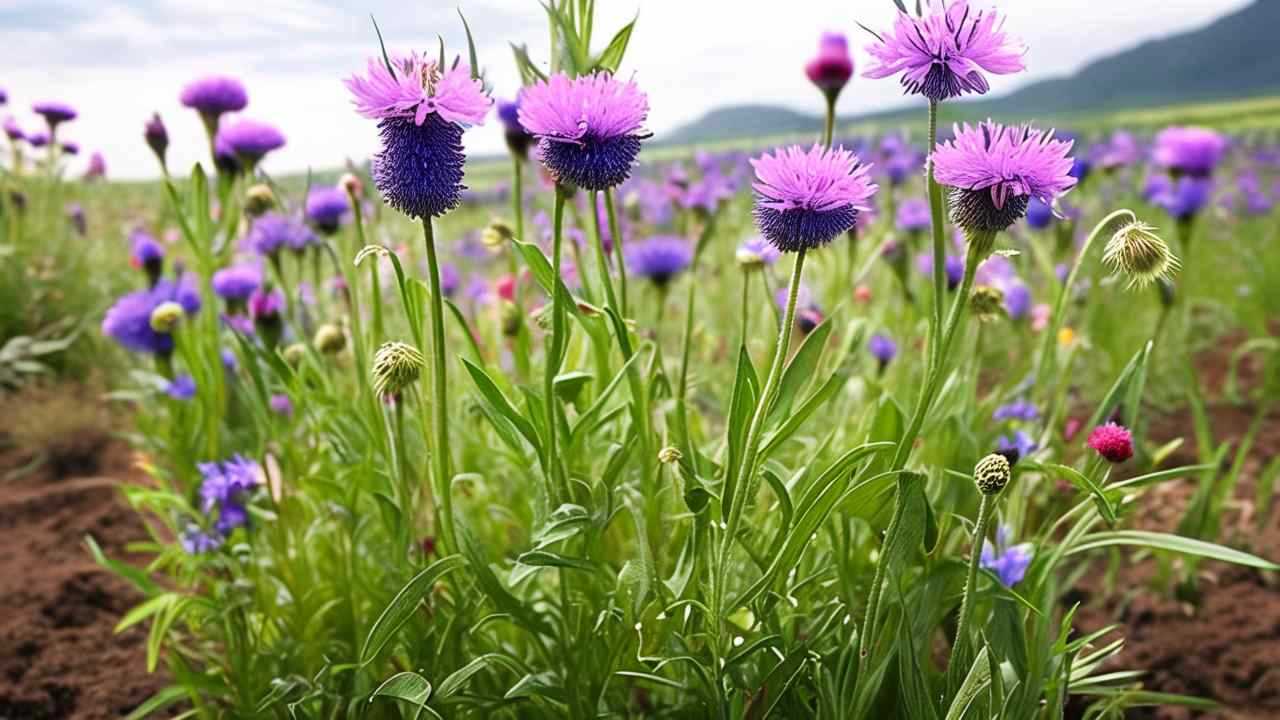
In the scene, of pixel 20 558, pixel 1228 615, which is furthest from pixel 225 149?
pixel 1228 615

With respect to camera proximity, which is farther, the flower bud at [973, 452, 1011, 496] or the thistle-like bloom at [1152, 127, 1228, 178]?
the thistle-like bloom at [1152, 127, 1228, 178]

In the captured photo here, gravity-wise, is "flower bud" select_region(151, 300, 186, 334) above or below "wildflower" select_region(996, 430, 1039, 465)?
above

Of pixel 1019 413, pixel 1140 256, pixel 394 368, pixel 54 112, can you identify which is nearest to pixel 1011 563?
pixel 1140 256

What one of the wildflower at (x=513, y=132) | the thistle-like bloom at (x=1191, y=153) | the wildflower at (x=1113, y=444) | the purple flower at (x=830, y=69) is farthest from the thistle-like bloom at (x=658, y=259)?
the thistle-like bloom at (x=1191, y=153)

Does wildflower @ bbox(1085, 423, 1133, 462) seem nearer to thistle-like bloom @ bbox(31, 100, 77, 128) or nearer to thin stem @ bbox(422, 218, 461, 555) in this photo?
thin stem @ bbox(422, 218, 461, 555)

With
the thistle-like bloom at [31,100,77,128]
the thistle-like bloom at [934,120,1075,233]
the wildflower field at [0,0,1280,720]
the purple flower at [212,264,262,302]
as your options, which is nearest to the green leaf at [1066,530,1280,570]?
the wildflower field at [0,0,1280,720]

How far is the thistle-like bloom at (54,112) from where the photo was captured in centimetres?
324

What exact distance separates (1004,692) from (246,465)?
1194 mm

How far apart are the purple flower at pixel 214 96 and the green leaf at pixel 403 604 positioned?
1.24m

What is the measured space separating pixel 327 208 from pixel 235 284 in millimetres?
308

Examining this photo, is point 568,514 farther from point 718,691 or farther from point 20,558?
point 20,558

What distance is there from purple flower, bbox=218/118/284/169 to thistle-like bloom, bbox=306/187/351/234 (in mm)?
126

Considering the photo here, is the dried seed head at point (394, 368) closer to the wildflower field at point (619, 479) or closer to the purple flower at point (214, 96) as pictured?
the wildflower field at point (619, 479)

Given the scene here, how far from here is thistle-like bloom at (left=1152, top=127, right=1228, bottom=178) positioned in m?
2.51
